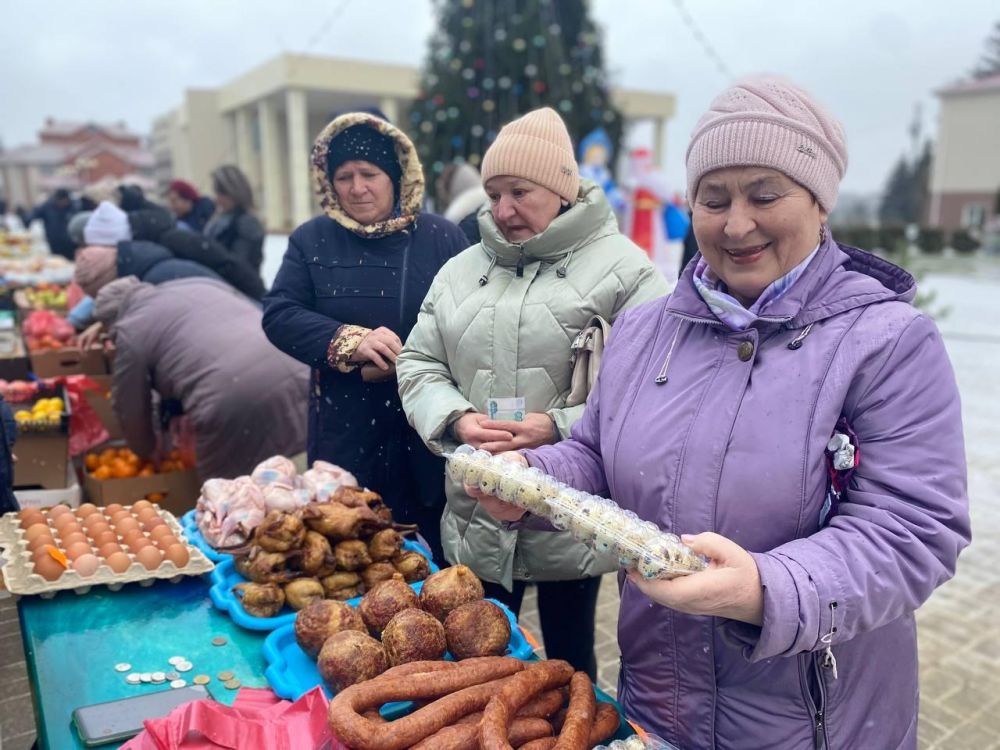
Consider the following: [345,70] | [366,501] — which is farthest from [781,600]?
[345,70]

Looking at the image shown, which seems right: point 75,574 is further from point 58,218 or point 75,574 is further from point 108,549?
point 58,218

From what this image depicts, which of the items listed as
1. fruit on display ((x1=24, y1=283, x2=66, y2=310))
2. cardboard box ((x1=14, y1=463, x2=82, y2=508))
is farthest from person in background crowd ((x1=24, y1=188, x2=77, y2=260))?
cardboard box ((x1=14, y1=463, x2=82, y2=508))

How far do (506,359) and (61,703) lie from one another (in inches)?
54.7

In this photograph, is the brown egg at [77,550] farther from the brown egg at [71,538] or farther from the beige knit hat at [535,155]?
the beige knit hat at [535,155]

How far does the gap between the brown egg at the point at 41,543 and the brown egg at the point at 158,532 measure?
261 mm

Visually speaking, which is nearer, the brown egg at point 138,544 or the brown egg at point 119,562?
the brown egg at point 119,562

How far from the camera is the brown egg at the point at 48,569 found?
2.04 metres

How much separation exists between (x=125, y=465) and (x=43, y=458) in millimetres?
428

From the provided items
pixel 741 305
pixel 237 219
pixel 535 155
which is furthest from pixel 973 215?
pixel 741 305

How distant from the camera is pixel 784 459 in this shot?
1.34 m

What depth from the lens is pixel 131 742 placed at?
1.41m

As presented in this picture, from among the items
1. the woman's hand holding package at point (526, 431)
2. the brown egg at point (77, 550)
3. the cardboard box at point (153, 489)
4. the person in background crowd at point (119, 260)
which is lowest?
the cardboard box at point (153, 489)

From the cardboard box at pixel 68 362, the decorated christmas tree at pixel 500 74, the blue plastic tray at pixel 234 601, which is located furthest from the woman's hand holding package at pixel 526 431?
the decorated christmas tree at pixel 500 74

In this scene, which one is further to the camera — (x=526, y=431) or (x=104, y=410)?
(x=104, y=410)
